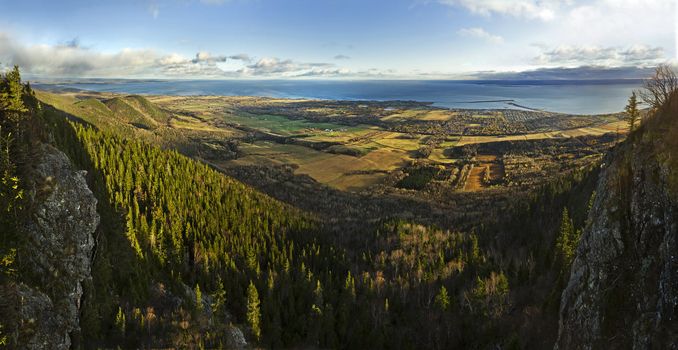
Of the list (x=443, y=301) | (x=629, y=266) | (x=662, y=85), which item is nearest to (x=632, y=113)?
(x=662, y=85)

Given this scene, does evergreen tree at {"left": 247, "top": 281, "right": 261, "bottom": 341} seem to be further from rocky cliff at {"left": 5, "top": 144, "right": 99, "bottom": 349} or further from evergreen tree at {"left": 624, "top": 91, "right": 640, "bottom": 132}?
evergreen tree at {"left": 624, "top": 91, "right": 640, "bottom": 132}

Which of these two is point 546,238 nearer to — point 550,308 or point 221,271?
point 550,308

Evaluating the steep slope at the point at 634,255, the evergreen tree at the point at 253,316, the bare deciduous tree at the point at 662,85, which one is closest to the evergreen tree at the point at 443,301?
the evergreen tree at the point at 253,316

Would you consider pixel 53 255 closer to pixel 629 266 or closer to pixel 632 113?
A: pixel 629 266

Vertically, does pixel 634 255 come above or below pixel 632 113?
below

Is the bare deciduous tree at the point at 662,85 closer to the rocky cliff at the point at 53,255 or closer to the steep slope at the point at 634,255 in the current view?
the steep slope at the point at 634,255

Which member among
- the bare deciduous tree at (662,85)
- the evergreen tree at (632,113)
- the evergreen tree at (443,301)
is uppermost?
the bare deciduous tree at (662,85)

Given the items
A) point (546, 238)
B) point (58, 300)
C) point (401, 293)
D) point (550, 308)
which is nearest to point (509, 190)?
point (546, 238)
